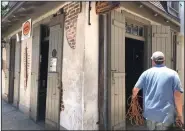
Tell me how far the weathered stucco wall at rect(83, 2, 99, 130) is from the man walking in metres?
1.50

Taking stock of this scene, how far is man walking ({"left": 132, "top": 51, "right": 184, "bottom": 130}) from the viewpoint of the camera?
122 inches

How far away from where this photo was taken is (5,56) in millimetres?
9531

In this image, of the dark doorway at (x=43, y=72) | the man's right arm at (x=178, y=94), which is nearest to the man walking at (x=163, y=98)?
the man's right arm at (x=178, y=94)

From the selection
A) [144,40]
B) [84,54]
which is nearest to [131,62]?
[144,40]

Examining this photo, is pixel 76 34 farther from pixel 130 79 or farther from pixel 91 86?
pixel 130 79

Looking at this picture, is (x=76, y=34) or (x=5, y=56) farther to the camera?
(x=5, y=56)

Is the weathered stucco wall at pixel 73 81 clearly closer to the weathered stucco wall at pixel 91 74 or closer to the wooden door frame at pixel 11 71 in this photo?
the weathered stucco wall at pixel 91 74

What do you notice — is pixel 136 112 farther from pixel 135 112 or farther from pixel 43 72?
pixel 43 72

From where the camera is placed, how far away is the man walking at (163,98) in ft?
10.2

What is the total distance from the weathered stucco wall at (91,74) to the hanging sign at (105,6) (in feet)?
0.47

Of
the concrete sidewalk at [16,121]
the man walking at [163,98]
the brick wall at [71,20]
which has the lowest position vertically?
the concrete sidewalk at [16,121]

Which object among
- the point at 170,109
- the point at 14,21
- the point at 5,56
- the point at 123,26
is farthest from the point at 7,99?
the point at 170,109

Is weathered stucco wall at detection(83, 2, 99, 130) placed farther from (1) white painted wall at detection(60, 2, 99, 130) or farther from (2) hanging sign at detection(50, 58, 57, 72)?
(2) hanging sign at detection(50, 58, 57, 72)

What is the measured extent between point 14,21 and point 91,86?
4247 millimetres
